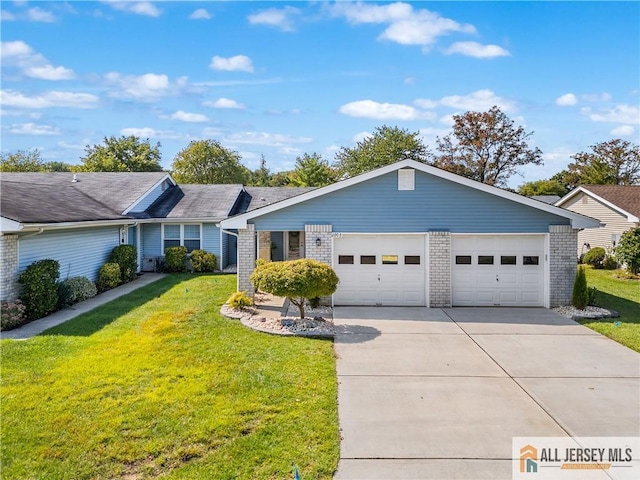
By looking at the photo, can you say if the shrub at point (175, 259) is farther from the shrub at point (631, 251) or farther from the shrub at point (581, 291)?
the shrub at point (631, 251)

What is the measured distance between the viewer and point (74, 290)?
41.1 ft

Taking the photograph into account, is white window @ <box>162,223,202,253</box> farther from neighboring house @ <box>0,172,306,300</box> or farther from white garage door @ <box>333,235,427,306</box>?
white garage door @ <box>333,235,427,306</box>

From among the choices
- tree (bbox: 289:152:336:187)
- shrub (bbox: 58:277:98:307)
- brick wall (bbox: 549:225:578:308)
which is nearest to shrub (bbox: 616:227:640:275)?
brick wall (bbox: 549:225:578:308)

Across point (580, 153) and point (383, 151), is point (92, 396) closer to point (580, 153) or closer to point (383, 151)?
point (383, 151)

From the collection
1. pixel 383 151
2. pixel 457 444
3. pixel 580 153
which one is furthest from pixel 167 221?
pixel 580 153

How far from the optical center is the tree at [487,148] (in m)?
42.2

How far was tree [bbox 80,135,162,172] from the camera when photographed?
1833 inches

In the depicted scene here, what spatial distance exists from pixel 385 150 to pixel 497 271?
3601 cm

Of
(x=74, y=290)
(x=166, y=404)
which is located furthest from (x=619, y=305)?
(x=74, y=290)

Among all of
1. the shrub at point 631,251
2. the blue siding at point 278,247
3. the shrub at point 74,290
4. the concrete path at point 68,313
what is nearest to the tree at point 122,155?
the blue siding at point 278,247

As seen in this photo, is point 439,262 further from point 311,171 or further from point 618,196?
point 311,171

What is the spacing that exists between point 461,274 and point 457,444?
8293mm

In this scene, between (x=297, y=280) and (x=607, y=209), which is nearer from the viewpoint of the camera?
(x=297, y=280)

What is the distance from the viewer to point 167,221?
2000cm
